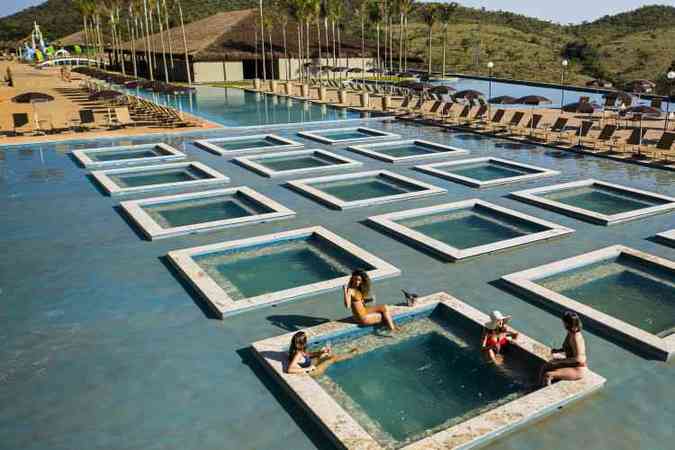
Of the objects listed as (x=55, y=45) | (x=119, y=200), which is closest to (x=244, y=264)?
(x=119, y=200)

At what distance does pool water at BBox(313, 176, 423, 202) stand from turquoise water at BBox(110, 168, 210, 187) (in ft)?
12.7

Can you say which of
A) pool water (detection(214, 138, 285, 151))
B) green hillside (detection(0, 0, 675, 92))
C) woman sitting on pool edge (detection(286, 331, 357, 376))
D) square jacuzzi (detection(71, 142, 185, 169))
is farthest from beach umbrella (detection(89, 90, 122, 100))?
green hillside (detection(0, 0, 675, 92))

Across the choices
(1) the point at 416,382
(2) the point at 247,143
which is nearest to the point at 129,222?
(1) the point at 416,382

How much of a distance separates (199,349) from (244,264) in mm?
3309

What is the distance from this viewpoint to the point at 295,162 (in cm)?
1903

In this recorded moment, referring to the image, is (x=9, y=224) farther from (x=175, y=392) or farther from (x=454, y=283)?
(x=454, y=283)

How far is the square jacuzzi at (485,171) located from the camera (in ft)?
52.2

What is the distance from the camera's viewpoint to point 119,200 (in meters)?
14.0

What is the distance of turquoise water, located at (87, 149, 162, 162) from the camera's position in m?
19.3

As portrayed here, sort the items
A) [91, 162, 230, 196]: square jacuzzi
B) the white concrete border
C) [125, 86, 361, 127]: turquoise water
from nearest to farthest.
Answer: the white concrete border, [91, 162, 230, 196]: square jacuzzi, [125, 86, 361, 127]: turquoise water

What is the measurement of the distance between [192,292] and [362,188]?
7828 mm

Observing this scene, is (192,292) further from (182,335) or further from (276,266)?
(276,266)

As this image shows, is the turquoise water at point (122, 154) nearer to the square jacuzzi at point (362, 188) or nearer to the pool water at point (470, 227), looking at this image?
the square jacuzzi at point (362, 188)

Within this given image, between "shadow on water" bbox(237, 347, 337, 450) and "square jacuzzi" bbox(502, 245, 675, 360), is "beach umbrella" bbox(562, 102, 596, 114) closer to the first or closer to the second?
"square jacuzzi" bbox(502, 245, 675, 360)
